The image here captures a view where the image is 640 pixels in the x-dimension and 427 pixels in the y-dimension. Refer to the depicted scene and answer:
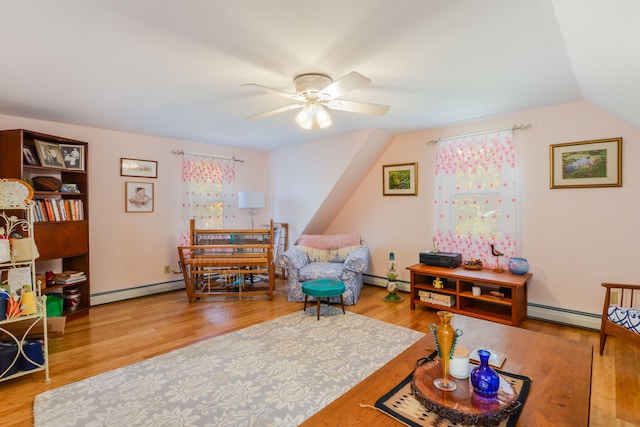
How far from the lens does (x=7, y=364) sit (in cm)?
215

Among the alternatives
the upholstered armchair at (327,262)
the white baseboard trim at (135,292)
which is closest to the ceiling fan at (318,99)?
the upholstered armchair at (327,262)

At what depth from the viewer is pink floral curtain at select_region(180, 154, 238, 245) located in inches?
181

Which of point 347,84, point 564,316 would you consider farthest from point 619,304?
point 347,84

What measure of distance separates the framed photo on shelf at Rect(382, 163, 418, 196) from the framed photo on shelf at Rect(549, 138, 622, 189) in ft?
5.05

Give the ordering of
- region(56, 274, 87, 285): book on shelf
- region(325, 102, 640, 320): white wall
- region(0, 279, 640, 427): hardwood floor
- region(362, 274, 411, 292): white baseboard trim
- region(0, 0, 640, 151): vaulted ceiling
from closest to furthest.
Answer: region(0, 0, 640, 151): vaulted ceiling → region(0, 279, 640, 427): hardwood floor → region(325, 102, 640, 320): white wall → region(56, 274, 87, 285): book on shelf → region(362, 274, 411, 292): white baseboard trim

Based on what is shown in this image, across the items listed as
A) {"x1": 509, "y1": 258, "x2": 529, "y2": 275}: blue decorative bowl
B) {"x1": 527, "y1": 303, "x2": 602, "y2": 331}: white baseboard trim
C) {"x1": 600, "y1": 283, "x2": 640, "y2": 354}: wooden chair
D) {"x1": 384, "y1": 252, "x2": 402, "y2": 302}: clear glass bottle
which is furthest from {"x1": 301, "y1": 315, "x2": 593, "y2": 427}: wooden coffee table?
{"x1": 384, "y1": 252, "x2": 402, "y2": 302}: clear glass bottle

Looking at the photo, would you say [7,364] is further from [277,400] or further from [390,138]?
[390,138]

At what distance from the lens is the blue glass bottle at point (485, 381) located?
1237 mm

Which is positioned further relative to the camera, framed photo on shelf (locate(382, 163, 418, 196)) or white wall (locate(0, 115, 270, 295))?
framed photo on shelf (locate(382, 163, 418, 196))

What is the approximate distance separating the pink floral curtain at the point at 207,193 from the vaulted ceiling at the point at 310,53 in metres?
1.52

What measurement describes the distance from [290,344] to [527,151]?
3202mm

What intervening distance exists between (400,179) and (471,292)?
5.82ft

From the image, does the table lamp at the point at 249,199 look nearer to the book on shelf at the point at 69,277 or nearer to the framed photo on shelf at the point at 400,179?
the framed photo on shelf at the point at 400,179

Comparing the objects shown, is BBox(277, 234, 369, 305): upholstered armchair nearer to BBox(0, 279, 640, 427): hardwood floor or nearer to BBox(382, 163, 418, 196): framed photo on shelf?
BBox(0, 279, 640, 427): hardwood floor
